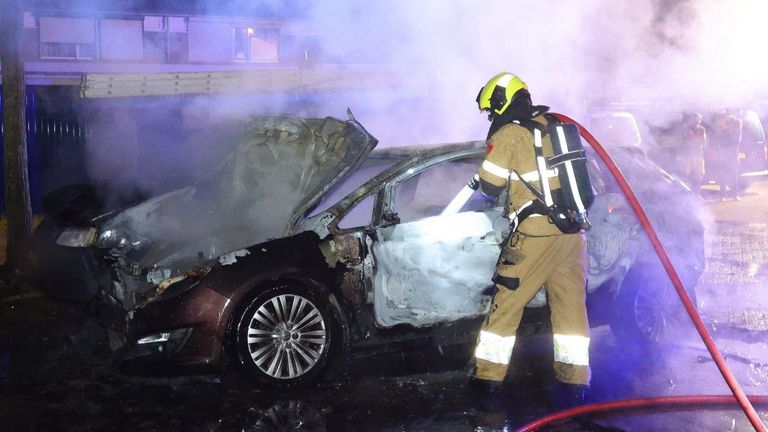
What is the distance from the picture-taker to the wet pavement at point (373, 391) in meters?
4.58

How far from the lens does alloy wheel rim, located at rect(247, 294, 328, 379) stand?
5.09 m

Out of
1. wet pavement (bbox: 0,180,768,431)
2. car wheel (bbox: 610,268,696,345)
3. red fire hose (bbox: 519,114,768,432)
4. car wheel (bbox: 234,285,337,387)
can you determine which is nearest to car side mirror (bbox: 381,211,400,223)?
car wheel (bbox: 234,285,337,387)

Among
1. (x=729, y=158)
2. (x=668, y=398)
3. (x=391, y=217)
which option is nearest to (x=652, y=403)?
(x=668, y=398)

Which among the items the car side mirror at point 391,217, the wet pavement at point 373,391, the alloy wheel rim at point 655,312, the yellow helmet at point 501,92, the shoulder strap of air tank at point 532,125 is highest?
the yellow helmet at point 501,92

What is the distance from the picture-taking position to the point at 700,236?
6.23 metres

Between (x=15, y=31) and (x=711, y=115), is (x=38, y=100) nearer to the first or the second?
(x=15, y=31)

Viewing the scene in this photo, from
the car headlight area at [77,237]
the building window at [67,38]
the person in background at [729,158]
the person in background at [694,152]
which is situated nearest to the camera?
the car headlight area at [77,237]

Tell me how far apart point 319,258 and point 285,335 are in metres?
0.55

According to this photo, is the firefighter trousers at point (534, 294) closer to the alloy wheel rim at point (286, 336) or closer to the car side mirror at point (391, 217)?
the car side mirror at point (391, 217)

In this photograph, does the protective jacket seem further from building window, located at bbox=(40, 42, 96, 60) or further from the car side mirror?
building window, located at bbox=(40, 42, 96, 60)

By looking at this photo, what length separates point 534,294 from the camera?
194 inches

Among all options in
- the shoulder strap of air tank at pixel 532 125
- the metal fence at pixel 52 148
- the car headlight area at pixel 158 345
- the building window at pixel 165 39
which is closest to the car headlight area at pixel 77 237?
the car headlight area at pixel 158 345

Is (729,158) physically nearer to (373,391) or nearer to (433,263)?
(433,263)

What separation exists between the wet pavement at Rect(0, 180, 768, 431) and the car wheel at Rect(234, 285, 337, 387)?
0.14 meters
